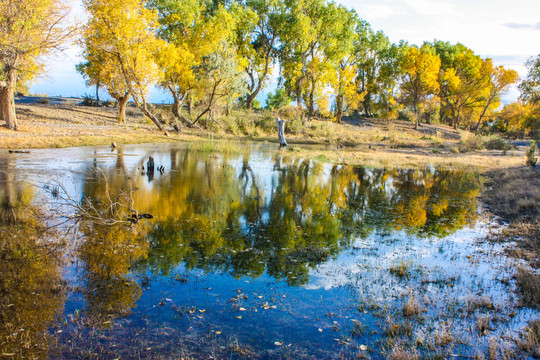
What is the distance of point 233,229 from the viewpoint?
9.44 m

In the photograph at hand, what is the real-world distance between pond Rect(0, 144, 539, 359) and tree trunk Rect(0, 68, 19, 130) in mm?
10376

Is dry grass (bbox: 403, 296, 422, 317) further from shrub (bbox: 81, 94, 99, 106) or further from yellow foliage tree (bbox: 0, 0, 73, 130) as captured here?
shrub (bbox: 81, 94, 99, 106)

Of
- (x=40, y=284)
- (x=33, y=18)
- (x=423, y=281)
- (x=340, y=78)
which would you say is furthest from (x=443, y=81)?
(x=40, y=284)

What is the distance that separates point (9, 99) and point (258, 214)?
1818 centimetres

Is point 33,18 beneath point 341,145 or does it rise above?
above

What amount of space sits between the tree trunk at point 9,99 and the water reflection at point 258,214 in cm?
839

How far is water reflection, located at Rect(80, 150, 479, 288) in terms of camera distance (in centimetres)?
734

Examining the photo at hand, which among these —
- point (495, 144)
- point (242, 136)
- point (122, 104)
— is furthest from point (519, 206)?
point (242, 136)

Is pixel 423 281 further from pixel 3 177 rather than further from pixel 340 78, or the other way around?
pixel 340 78

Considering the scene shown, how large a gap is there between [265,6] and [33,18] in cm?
3061

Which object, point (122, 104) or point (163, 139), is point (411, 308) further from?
point (122, 104)

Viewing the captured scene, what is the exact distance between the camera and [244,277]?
6.79 meters

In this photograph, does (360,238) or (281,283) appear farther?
(360,238)

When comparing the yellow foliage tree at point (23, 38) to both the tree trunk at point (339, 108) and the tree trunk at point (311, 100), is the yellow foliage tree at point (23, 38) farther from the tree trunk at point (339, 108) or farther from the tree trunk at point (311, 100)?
the tree trunk at point (339, 108)
